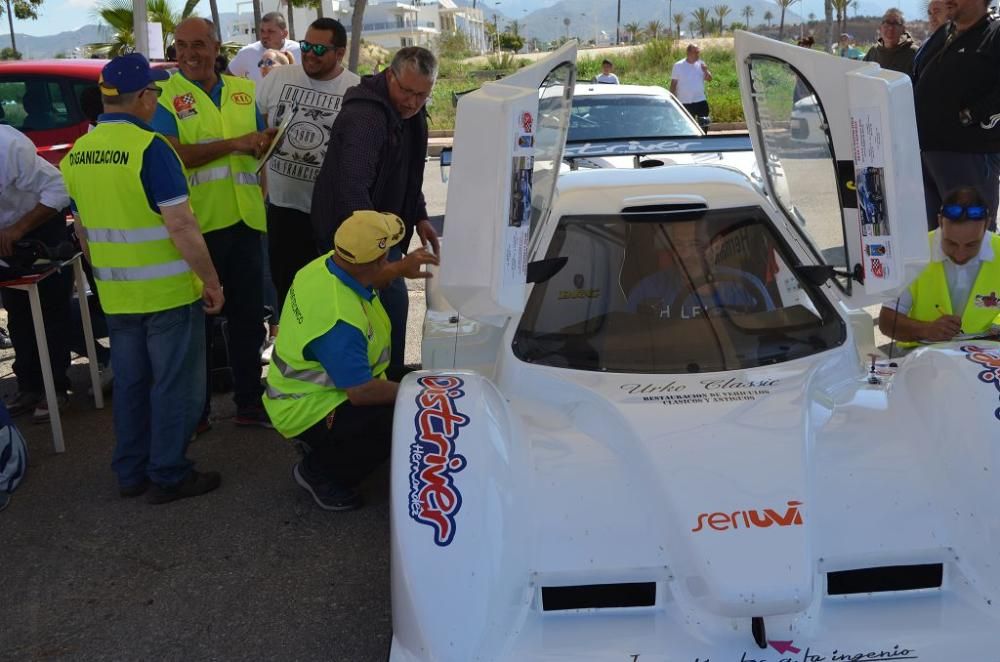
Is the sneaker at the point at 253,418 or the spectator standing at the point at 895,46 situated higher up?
the spectator standing at the point at 895,46

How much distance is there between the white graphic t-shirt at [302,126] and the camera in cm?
501

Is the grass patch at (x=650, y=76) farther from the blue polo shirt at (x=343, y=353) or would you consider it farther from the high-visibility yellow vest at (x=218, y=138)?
the blue polo shirt at (x=343, y=353)

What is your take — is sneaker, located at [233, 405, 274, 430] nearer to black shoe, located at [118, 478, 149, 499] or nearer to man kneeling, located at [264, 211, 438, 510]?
black shoe, located at [118, 478, 149, 499]

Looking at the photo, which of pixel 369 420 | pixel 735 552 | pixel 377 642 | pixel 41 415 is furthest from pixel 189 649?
pixel 41 415

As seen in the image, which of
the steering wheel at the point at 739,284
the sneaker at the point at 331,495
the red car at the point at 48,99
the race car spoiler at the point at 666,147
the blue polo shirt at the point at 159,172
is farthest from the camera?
the red car at the point at 48,99

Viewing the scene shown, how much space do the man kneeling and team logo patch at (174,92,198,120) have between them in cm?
130

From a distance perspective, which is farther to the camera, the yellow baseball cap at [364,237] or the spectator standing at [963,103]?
the spectator standing at [963,103]

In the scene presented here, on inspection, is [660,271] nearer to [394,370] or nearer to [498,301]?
[498,301]

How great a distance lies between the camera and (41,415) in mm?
5328

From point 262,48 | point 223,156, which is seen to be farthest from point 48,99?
point 223,156

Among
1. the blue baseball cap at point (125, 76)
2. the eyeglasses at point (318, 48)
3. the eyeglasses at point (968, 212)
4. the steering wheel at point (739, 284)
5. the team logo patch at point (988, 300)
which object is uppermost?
the eyeglasses at point (318, 48)

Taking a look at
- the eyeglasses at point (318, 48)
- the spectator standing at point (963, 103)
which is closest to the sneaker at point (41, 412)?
the eyeglasses at point (318, 48)

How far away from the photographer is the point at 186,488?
432 centimetres

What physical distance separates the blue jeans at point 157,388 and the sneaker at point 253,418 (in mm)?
799
